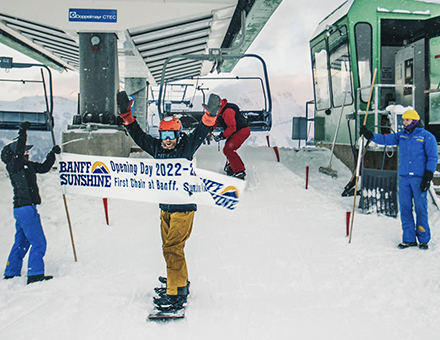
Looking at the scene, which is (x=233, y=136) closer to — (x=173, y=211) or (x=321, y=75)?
(x=173, y=211)

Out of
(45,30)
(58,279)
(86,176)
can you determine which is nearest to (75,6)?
(45,30)

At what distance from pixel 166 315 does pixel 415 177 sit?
4072 millimetres

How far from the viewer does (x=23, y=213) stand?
4309 millimetres

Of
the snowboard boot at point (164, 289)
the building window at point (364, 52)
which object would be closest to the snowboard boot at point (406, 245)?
the snowboard boot at point (164, 289)

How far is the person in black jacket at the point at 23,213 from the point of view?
4.31m

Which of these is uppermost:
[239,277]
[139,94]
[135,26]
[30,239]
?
[135,26]

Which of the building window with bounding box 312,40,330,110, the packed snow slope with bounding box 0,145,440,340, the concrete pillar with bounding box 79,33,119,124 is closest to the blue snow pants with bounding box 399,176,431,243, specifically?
the packed snow slope with bounding box 0,145,440,340

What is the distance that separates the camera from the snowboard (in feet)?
11.3

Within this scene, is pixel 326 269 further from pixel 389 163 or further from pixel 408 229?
pixel 389 163

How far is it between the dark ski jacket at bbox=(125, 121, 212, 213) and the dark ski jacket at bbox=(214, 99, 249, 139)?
4422 millimetres

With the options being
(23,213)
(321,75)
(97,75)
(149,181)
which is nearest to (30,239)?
(23,213)

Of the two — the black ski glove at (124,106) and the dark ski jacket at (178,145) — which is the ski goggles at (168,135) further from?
the black ski glove at (124,106)

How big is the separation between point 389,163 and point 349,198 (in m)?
1.76

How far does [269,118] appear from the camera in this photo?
891 centimetres
